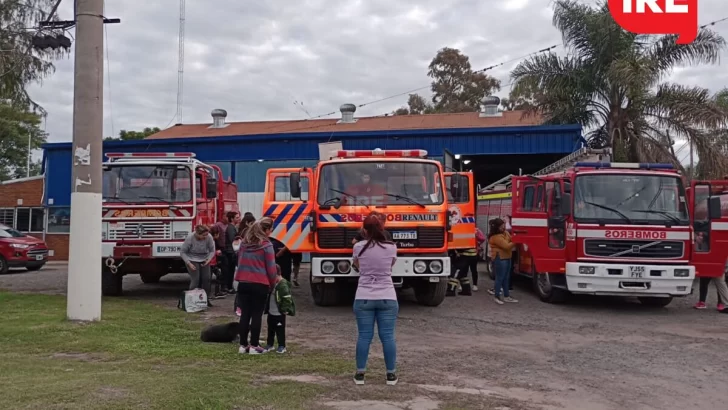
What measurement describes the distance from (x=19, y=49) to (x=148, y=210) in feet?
22.2

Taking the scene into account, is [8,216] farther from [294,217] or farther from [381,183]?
[381,183]

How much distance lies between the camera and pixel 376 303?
6.40 m

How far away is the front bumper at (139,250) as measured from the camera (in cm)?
1292

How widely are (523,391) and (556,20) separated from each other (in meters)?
17.1

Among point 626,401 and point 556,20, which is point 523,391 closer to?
point 626,401

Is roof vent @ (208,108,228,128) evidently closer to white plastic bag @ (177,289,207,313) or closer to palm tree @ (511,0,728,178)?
palm tree @ (511,0,728,178)

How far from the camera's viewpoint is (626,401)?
630cm

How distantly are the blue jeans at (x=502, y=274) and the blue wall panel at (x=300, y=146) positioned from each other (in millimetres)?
10687

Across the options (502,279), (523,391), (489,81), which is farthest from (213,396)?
(489,81)

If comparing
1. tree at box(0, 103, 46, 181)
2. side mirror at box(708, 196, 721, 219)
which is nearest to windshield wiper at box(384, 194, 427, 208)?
side mirror at box(708, 196, 721, 219)

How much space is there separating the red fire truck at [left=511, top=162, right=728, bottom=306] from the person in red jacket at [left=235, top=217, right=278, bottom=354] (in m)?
6.22

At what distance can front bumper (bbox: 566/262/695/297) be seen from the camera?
11.5 meters

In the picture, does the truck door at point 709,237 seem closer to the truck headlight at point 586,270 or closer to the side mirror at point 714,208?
the side mirror at point 714,208

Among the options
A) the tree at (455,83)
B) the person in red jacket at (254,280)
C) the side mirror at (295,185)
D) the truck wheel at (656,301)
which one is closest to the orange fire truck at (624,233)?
the truck wheel at (656,301)
